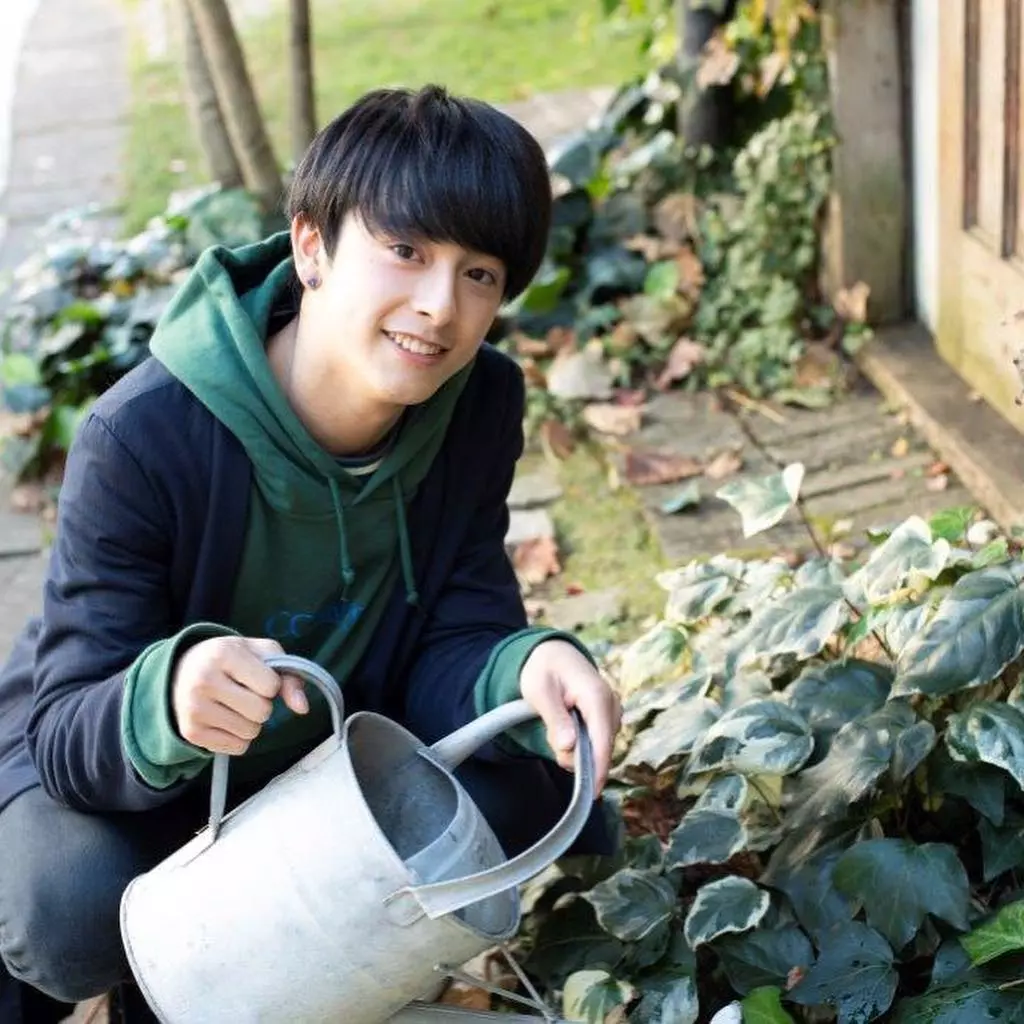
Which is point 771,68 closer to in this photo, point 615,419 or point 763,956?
point 615,419

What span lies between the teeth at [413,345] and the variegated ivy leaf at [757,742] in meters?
0.68

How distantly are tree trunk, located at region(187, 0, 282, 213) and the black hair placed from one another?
9.24ft

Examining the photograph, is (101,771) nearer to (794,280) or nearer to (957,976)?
(957,976)

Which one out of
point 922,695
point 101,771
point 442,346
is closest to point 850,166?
point 922,695

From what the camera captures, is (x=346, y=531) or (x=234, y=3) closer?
(x=346, y=531)

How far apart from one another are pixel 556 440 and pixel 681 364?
0.39 meters

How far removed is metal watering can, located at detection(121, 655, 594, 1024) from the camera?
185cm

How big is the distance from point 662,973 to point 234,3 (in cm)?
749

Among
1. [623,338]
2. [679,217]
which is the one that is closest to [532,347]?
[623,338]

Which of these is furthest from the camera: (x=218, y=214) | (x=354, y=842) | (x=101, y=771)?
(x=218, y=214)

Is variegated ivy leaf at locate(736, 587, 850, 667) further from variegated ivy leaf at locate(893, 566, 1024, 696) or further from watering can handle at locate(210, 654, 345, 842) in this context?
watering can handle at locate(210, 654, 345, 842)

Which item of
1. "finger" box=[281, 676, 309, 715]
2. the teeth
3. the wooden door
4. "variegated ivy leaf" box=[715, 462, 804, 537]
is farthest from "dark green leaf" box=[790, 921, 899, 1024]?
the wooden door

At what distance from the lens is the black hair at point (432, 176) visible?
6.87 feet

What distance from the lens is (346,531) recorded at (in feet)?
7.71
